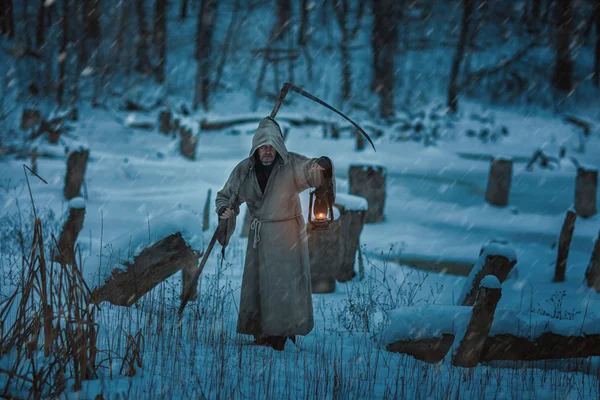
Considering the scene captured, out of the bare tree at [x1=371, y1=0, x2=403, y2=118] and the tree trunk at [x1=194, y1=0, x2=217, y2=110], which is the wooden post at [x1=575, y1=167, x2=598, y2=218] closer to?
the bare tree at [x1=371, y1=0, x2=403, y2=118]

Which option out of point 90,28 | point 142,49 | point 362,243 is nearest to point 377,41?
point 142,49

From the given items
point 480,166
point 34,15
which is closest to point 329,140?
point 480,166

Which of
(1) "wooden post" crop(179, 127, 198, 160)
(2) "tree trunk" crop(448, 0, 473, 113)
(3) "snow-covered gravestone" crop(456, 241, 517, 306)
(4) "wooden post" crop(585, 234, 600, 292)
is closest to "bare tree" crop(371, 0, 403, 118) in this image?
(2) "tree trunk" crop(448, 0, 473, 113)

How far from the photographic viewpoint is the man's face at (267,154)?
4.63 metres

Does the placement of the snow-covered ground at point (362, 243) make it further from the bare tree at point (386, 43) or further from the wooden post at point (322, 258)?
the bare tree at point (386, 43)

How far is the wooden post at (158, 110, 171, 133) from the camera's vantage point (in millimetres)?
18203

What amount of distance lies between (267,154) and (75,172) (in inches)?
254

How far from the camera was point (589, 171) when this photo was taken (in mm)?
10234

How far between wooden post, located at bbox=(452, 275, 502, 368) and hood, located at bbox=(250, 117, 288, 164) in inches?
66.5

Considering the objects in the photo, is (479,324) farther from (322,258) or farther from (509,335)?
(322,258)

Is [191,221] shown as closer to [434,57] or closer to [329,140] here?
[329,140]

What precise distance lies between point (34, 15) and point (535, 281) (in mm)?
25404

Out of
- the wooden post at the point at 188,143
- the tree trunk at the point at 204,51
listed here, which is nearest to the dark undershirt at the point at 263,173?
the wooden post at the point at 188,143

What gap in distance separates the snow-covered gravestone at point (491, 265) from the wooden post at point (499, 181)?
226 inches
